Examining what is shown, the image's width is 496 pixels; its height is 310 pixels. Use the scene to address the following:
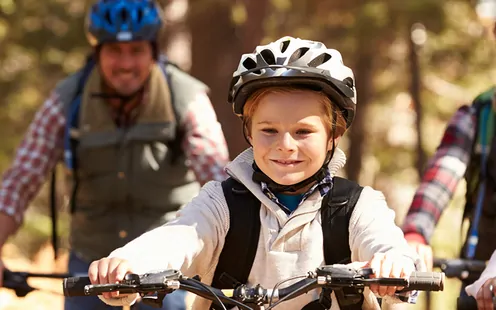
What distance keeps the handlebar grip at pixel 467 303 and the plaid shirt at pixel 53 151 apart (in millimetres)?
1889

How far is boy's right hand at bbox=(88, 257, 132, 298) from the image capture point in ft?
12.7

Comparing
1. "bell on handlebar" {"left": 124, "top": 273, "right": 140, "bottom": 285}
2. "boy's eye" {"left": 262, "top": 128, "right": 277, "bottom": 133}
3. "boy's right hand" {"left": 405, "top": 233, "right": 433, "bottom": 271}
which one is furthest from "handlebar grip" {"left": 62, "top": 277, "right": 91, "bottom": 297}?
"boy's right hand" {"left": 405, "top": 233, "right": 433, "bottom": 271}

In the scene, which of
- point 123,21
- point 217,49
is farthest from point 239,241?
point 217,49

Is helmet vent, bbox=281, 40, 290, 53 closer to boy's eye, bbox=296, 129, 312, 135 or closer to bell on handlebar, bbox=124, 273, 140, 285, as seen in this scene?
boy's eye, bbox=296, 129, 312, 135

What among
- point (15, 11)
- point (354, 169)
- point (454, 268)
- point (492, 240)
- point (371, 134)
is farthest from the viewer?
point (371, 134)

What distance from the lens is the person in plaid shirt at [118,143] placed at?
674 cm

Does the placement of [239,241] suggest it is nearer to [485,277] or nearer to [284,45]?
[284,45]

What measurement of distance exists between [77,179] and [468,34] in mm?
8521

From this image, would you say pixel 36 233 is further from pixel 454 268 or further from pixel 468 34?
pixel 454 268

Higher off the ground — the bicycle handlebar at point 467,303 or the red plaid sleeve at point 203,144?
the red plaid sleeve at point 203,144

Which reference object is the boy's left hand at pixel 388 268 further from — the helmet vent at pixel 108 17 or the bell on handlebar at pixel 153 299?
the helmet vent at pixel 108 17

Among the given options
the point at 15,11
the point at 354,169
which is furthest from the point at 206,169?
the point at 354,169

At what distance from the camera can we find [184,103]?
22.1ft

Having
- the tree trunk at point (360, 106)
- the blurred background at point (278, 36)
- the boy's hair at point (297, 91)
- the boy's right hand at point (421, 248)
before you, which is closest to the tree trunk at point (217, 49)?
the blurred background at point (278, 36)
